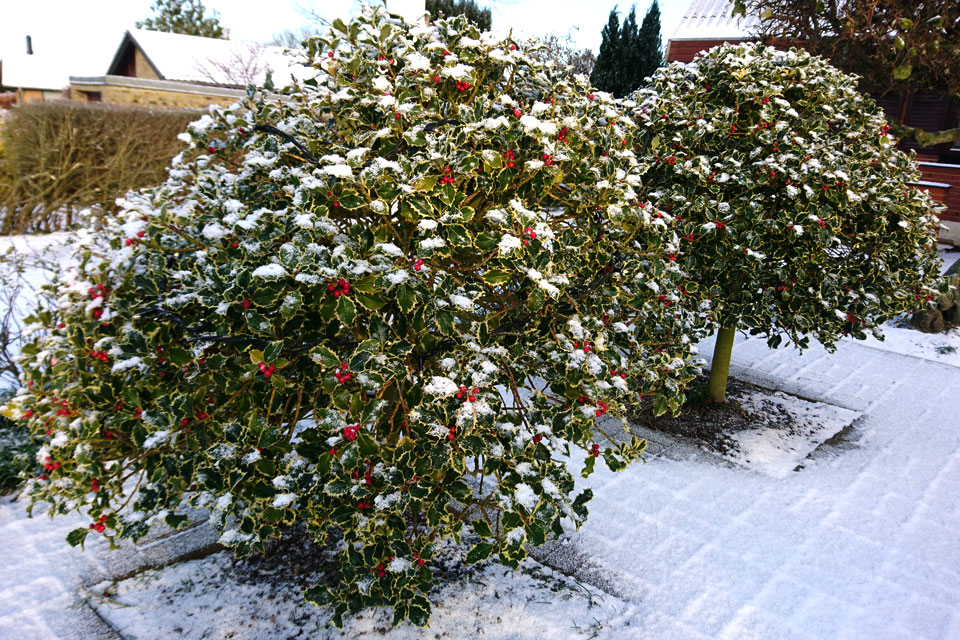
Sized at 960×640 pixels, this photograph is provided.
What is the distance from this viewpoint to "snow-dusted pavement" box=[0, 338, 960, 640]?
2.77 metres

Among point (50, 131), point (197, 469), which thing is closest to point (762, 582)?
point (197, 469)

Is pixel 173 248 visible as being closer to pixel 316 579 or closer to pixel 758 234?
pixel 316 579

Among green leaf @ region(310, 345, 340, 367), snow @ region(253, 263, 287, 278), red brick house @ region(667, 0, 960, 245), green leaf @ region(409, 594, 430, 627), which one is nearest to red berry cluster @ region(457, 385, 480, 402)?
green leaf @ region(310, 345, 340, 367)

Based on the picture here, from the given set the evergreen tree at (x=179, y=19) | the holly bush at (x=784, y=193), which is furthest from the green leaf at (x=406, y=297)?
the evergreen tree at (x=179, y=19)

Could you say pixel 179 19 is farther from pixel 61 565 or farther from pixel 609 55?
pixel 61 565

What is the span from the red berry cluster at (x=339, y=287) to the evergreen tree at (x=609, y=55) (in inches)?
657

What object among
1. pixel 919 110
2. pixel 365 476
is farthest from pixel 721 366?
pixel 919 110

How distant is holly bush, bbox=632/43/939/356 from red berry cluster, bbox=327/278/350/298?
2.73 m

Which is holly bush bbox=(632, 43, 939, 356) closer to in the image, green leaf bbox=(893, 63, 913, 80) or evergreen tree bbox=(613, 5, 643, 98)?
green leaf bbox=(893, 63, 913, 80)

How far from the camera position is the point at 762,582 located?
3160 millimetres

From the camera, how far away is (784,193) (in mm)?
4211

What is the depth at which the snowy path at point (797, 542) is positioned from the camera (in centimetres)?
290

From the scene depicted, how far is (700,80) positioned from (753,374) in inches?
131

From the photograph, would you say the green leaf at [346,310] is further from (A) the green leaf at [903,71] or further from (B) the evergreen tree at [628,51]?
(B) the evergreen tree at [628,51]
